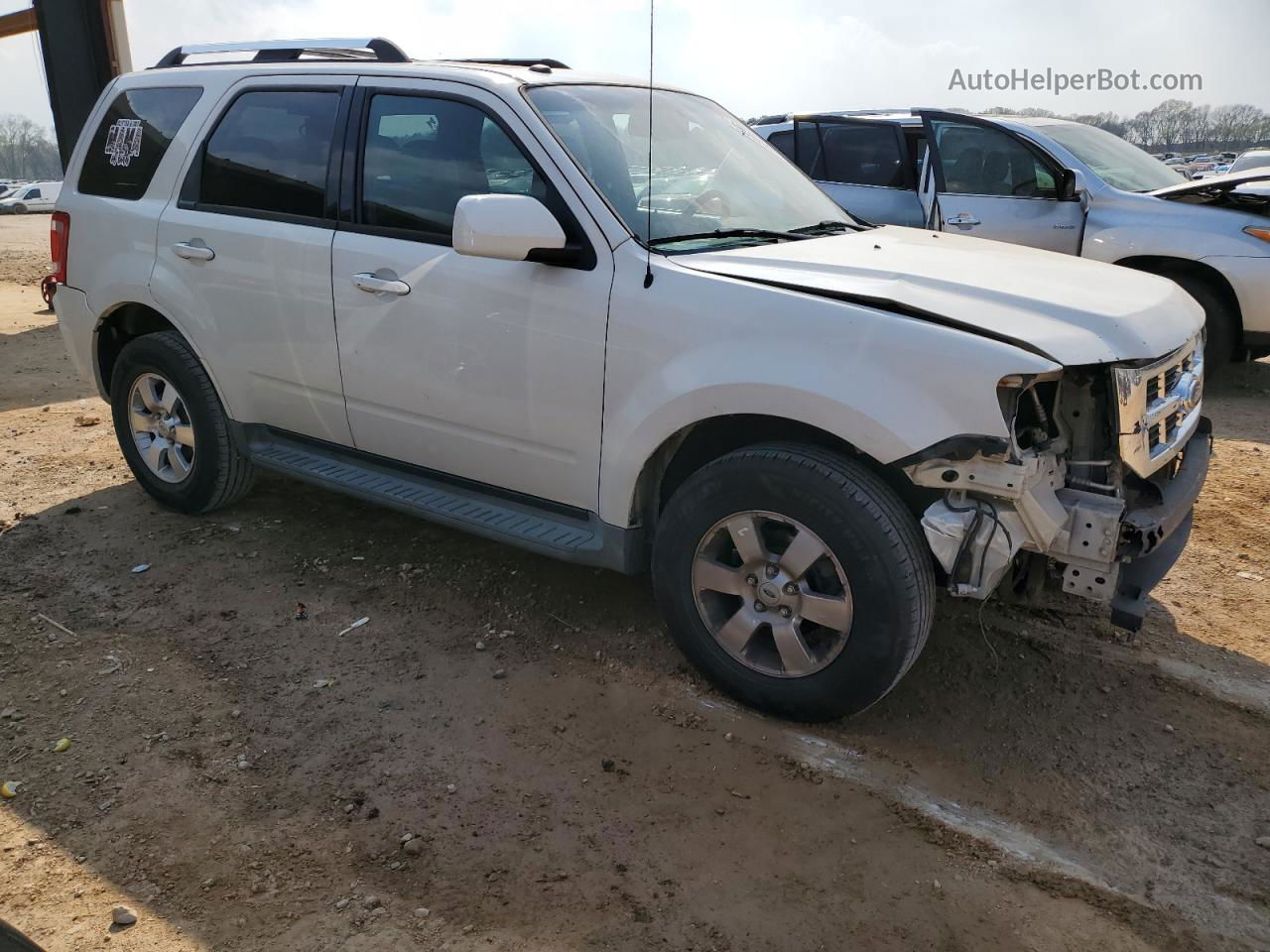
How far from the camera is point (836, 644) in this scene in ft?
9.93

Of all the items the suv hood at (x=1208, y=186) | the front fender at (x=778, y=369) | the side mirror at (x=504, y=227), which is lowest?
the front fender at (x=778, y=369)

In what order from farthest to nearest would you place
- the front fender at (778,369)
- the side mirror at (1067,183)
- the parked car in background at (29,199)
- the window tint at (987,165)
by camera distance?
the parked car in background at (29,199), the window tint at (987,165), the side mirror at (1067,183), the front fender at (778,369)

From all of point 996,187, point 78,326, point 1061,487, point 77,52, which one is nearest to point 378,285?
point 78,326

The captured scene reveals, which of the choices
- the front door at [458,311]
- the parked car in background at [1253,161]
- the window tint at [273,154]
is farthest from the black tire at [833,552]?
the parked car in background at [1253,161]

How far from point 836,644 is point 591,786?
84 centimetres

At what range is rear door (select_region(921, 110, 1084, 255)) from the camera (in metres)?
7.36

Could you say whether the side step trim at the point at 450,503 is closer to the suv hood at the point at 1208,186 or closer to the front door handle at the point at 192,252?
the front door handle at the point at 192,252

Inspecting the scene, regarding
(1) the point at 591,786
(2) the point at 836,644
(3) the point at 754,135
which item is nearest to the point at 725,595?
(2) the point at 836,644

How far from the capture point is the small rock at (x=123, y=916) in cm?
245

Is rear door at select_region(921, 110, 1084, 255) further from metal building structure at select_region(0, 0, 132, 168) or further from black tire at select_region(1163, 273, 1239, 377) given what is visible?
metal building structure at select_region(0, 0, 132, 168)

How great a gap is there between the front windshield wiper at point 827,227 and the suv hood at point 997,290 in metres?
0.12

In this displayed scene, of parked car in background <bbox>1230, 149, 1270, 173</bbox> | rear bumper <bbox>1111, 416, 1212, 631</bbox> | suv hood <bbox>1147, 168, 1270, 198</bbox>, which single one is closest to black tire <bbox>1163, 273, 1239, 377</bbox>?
suv hood <bbox>1147, 168, 1270, 198</bbox>

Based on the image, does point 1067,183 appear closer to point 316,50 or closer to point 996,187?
point 996,187

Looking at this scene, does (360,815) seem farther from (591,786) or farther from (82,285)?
(82,285)
